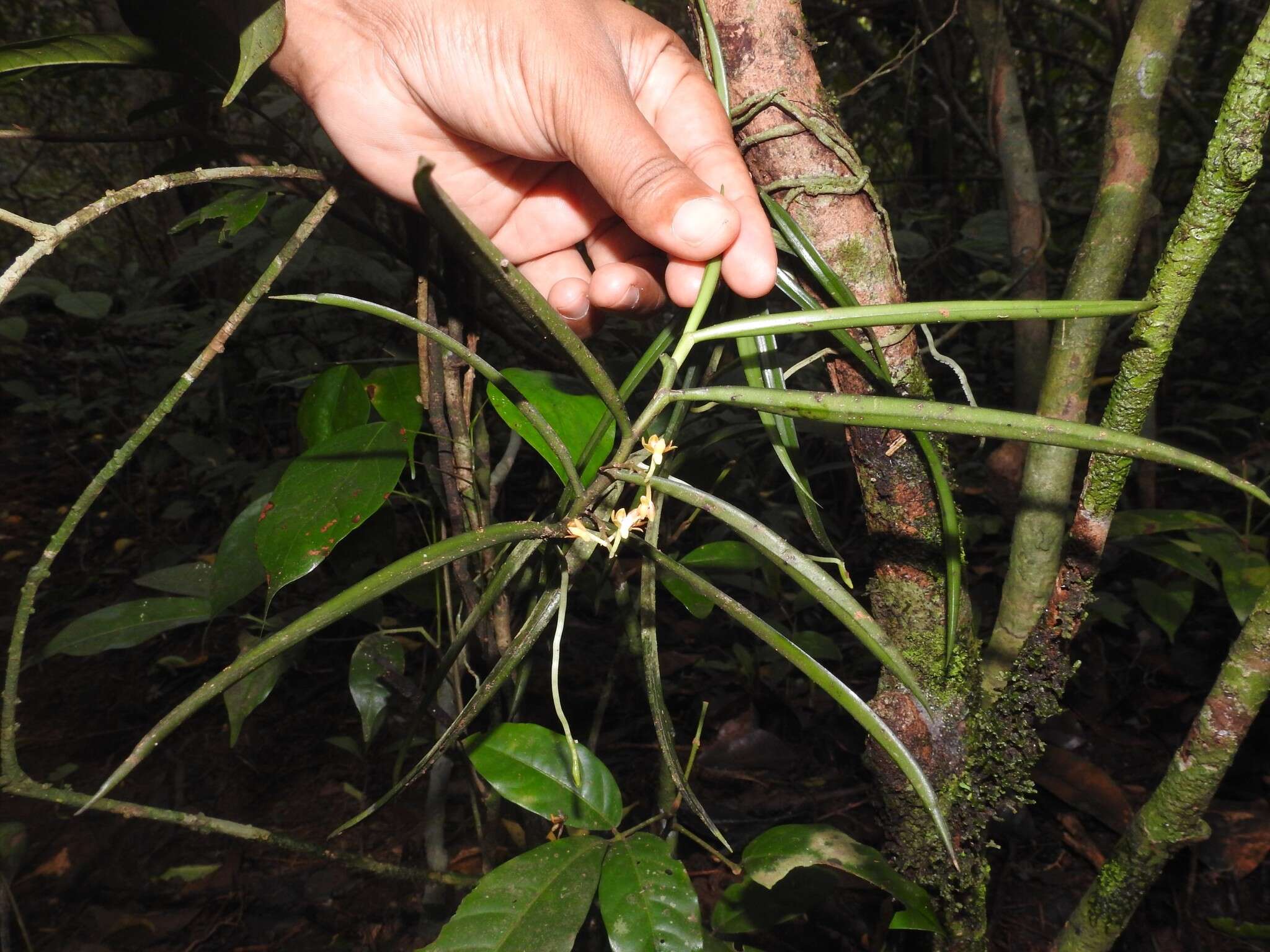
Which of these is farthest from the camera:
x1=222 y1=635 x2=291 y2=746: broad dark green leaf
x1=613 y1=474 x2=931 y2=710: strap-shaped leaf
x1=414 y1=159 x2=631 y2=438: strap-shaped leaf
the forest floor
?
the forest floor

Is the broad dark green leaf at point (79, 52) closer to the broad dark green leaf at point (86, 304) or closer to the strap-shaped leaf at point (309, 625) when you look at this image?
the strap-shaped leaf at point (309, 625)

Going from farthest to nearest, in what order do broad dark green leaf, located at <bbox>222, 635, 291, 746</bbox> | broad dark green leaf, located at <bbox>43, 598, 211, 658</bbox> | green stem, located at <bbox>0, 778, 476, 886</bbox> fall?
1. broad dark green leaf, located at <bbox>43, 598, 211, 658</bbox>
2. broad dark green leaf, located at <bbox>222, 635, 291, 746</bbox>
3. green stem, located at <bbox>0, 778, 476, 886</bbox>

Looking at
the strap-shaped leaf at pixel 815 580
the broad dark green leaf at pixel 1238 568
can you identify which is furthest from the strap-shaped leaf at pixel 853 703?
the broad dark green leaf at pixel 1238 568

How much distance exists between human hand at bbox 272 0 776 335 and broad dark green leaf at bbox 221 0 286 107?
0.16 m

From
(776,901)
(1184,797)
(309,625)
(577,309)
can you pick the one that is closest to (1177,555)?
(1184,797)

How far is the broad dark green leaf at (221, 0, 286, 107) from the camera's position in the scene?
1.52 ft

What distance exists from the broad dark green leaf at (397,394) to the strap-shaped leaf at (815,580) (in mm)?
406

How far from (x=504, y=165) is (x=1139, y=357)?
0.59m

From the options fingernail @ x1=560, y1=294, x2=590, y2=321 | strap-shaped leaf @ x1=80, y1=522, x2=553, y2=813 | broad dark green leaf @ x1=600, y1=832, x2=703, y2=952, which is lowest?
broad dark green leaf @ x1=600, y1=832, x2=703, y2=952

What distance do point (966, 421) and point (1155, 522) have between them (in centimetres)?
83

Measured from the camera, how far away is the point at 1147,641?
1.35 metres

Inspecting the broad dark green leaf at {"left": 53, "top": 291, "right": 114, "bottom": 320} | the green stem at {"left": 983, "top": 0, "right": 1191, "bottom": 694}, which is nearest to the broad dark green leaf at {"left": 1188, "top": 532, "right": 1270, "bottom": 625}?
the green stem at {"left": 983, "top": 0, "right": 1191, "bottom": 694}

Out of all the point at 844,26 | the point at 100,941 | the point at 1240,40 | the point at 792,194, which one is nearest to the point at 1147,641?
the point at 792,194

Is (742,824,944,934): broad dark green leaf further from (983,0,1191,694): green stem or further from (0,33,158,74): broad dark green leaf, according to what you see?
(0,33,158,74): broad dark green leaf
